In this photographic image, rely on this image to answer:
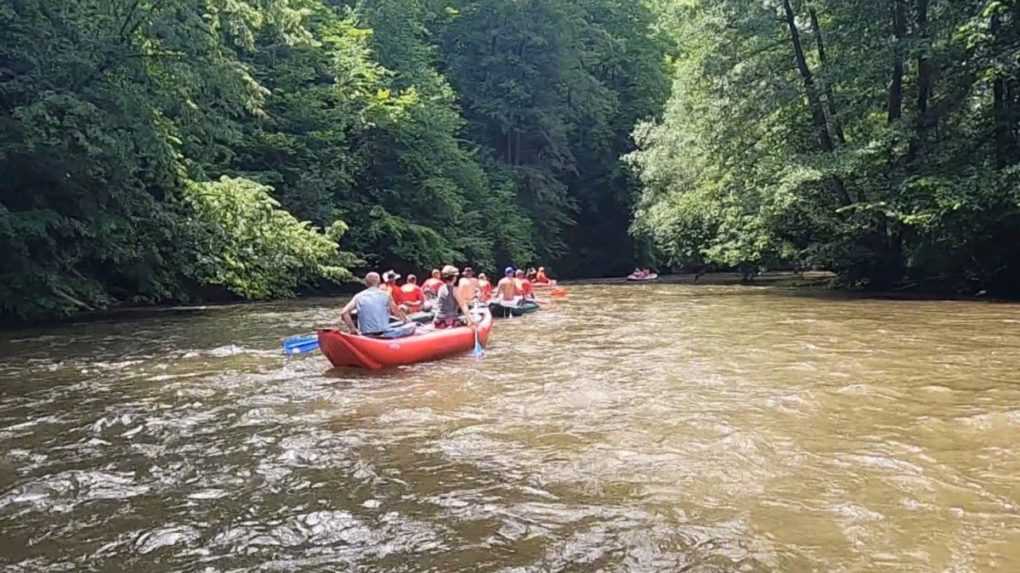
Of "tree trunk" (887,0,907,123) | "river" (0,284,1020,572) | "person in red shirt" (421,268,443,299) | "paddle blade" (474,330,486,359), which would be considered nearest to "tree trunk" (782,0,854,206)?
"tree trunk" (887,0,907,123)

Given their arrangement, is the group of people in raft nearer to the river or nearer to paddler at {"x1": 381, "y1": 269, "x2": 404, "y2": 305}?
paddler at {"x1": 381, "y1": 269, "x2": 404, "y2": 305}

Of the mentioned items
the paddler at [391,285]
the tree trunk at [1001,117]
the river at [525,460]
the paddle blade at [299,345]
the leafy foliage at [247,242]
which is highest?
the tree trunk at [1001,117]

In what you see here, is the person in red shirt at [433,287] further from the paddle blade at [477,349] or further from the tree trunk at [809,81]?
the tree trunk at [809,81]

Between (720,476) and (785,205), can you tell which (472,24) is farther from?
(720,476)

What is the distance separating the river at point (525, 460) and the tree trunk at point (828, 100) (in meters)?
9.77

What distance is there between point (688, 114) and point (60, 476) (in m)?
21.8

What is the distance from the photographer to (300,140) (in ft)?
83.1

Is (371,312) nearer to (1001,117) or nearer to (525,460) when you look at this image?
(525,460)

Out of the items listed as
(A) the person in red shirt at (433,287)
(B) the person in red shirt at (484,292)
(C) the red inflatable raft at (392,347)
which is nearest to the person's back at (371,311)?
(C) the red inflatable raft at (392,347)

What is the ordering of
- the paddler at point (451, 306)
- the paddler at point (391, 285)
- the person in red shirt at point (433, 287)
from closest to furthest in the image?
the paddler at point (451, 306), the paddler at point (391, 285), the person in red shirt at point (433, 287)

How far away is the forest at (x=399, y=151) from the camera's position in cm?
1493

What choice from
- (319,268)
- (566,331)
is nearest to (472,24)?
(319,268)

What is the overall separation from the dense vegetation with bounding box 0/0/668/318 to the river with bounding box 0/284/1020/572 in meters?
5.18

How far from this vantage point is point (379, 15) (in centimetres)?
3203
